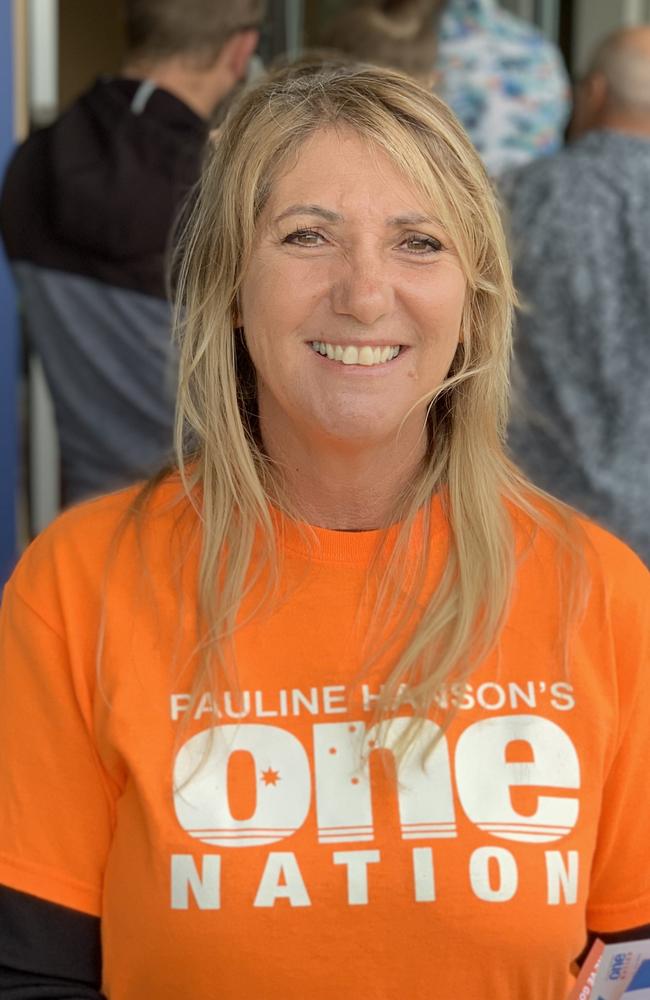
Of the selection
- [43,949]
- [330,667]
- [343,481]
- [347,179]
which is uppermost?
[347,179]

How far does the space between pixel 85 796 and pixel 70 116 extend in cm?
175

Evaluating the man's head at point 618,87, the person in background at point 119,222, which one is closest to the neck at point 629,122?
the man's head at point 618,87

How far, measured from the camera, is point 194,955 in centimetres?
146

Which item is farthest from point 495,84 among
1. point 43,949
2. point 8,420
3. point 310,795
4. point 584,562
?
point 43,949

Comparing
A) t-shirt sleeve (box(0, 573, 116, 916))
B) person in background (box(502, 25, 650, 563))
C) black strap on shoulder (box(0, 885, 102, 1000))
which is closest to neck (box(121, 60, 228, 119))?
person in background (box(502, 25, 650, 563))

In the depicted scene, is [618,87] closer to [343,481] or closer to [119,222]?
[119,222]

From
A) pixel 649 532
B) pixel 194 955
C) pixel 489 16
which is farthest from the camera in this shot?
pixel 489 16

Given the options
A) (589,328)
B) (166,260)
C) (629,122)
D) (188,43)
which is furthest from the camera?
(629,122)

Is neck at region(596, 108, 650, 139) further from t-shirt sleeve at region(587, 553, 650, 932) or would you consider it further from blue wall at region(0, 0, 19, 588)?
t-shirt sleeve at region(587, 553, 650, 932)

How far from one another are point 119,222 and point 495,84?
125 cm

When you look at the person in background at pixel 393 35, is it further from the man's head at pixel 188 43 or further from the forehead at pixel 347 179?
the forehead at pixel 347 179

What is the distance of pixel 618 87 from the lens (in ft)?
9.95

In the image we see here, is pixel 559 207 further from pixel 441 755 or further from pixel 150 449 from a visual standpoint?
pixel 441 755

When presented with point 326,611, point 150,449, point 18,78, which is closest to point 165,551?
point 326,611
